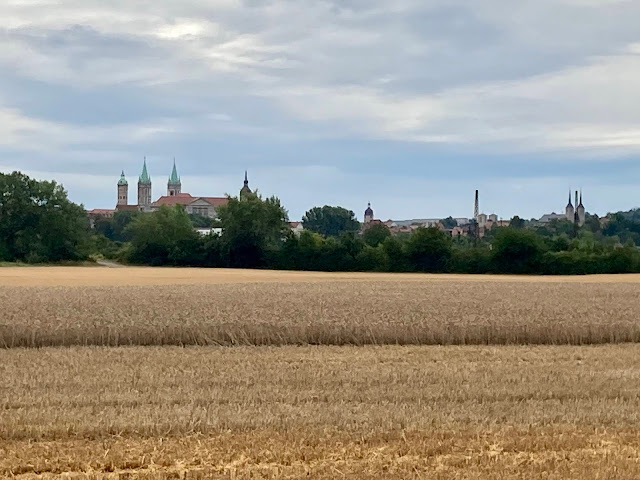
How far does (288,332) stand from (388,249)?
4540cm

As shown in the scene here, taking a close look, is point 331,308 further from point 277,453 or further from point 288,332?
point 277,453

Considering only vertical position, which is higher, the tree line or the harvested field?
the tree line

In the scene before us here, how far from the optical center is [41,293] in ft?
85.9

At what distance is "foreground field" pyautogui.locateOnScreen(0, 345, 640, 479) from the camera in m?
8.38

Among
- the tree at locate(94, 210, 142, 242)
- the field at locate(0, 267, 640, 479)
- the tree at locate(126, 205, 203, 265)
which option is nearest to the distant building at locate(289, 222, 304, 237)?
the tree at locate(126, 205, 203, 265)

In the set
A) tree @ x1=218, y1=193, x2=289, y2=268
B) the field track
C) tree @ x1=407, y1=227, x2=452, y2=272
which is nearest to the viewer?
the field track

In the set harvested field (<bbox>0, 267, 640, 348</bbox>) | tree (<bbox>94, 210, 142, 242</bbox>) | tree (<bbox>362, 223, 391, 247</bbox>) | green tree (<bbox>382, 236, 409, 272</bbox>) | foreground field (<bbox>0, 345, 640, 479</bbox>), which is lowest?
foreground field (<bbox>0, 345, 640, 479</bbox>)

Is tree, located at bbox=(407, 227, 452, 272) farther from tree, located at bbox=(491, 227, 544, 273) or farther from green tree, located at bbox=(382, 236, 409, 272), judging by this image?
tree, located at bbox=(491, 227, 544, 273)

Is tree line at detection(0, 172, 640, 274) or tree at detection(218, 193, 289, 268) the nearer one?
tree line at detection(0, 172, 640, 274)

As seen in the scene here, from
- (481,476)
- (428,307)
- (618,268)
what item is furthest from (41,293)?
(618,268)

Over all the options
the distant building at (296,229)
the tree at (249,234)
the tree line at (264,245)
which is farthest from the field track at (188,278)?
the distant building at (296,229)

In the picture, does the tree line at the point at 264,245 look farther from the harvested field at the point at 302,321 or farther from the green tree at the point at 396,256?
the harvested field at the point at 302,321

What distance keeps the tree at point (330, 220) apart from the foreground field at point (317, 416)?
5061 inches

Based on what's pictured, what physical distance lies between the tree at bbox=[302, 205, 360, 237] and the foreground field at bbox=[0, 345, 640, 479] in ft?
422
